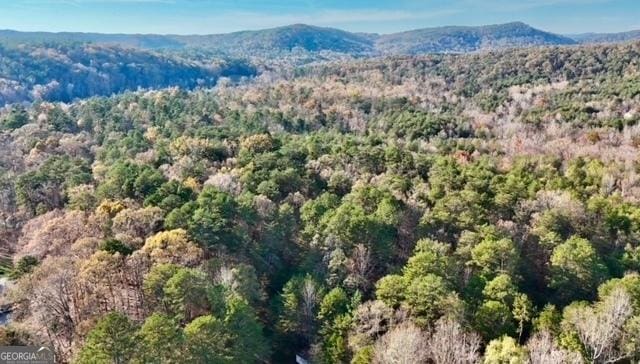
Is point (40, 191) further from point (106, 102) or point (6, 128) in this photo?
point (106, 102)

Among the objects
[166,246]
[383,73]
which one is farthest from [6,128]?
[383,73]

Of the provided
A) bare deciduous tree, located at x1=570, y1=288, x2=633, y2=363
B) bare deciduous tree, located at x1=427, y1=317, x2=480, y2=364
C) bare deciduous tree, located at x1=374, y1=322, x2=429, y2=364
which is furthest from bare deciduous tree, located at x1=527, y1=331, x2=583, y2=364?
bare deciduous tree, located at x1=374, y1=322, x2=429, y2=364

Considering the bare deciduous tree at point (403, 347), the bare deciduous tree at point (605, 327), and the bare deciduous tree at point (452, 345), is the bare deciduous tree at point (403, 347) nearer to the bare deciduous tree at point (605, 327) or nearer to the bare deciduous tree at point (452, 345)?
the bare deciduous tree at point (452, 345)

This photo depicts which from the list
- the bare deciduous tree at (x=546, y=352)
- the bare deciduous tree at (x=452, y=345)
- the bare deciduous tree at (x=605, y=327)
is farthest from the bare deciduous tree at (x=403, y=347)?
the bare deciduous tree at (x=605, y=327)

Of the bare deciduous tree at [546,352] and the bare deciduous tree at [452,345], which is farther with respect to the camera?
the bare deciduous tree at [452,345]

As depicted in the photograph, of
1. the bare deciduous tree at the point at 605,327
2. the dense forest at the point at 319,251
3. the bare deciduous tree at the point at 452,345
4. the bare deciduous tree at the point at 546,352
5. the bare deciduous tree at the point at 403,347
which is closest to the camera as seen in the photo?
the bare deciduous tree at the point at 546,352

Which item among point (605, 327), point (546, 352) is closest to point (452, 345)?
point (546, 352)

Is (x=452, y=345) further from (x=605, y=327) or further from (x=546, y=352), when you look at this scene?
(x=605, y=327)

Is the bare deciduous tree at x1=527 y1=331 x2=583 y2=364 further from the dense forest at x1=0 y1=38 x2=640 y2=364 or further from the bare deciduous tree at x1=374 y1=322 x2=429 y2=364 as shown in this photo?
the bare deciduous tree at x1=374 y1=322 x2=429 y2=364
